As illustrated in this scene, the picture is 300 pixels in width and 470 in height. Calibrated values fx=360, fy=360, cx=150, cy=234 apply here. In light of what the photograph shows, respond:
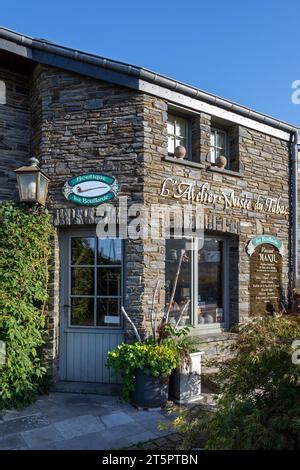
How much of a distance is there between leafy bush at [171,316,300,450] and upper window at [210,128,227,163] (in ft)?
11.9

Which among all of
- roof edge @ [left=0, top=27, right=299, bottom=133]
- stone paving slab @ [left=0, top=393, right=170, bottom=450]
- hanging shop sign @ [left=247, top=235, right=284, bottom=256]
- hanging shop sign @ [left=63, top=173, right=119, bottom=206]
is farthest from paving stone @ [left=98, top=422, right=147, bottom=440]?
roof edge @ [left=0, top=27, right=299, bottom=133]

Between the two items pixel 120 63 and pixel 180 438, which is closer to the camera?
pixel 180 438

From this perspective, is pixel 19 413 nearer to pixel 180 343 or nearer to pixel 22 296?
pixel 22 296

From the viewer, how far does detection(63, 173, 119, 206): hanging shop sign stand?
5.39m

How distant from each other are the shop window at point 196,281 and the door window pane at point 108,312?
31.1 inches

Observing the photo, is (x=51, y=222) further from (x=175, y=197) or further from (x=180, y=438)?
(x=180, y=438)

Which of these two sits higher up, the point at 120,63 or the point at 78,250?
the point at 120,63

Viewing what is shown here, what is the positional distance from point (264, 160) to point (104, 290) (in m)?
4.04

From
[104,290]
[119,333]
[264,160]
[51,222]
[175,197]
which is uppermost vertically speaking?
[264,160]

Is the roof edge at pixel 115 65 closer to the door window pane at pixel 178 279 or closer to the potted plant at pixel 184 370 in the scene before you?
the door window pane at pixel 178 279

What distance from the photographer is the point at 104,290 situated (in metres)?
5.58

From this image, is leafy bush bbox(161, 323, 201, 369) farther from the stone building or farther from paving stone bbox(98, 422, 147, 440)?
paving stone bbox(98, 422, 147, 440)

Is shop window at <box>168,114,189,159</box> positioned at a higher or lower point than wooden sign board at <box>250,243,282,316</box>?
higher

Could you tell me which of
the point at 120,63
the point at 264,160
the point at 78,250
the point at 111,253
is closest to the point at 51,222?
the point at 78,250
